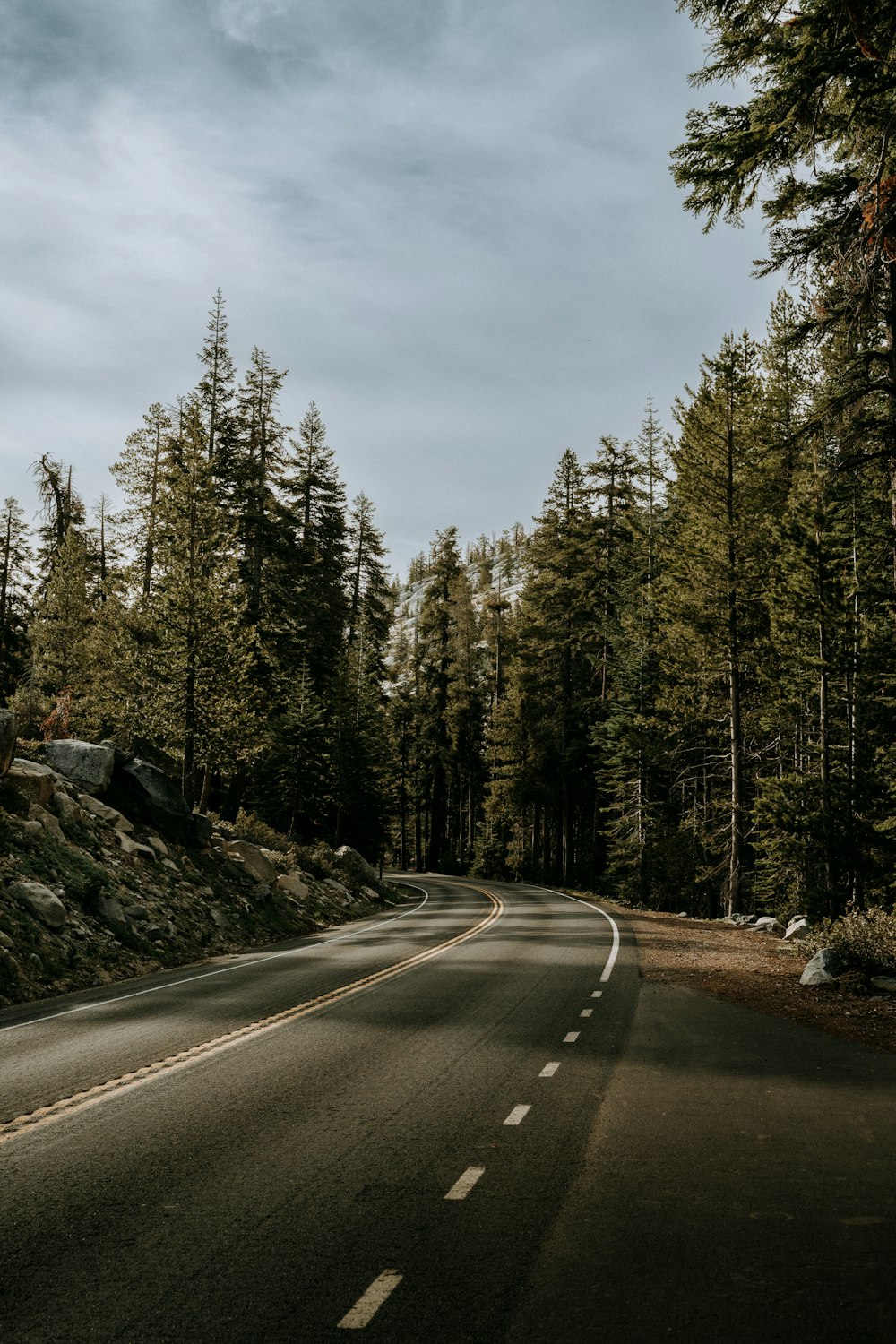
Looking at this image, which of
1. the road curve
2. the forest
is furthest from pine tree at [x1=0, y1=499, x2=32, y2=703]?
the road curve

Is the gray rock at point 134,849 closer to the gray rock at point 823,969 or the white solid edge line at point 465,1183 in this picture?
the gray rock at point 823,969

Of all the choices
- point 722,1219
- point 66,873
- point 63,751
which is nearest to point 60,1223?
point 722,1219

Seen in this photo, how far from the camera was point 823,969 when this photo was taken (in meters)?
12.9

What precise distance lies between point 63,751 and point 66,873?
609 centimetres

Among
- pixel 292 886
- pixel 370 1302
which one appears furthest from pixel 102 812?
pixel 370 1302

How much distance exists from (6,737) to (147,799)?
577cm

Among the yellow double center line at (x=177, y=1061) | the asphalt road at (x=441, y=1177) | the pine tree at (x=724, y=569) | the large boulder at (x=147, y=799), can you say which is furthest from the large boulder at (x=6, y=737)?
the pine tree at (x=724, y=569)

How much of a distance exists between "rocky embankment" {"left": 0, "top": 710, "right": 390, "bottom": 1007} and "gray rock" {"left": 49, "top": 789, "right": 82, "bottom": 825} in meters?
0.02

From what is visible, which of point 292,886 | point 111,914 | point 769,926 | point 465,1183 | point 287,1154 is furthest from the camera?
point 292,886

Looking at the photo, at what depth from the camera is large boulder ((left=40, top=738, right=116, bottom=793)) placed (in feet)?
68.9

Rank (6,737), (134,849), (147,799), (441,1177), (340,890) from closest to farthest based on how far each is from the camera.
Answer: (441,1177)
(6,737)
(134,849)
(147,799)
(340,890)

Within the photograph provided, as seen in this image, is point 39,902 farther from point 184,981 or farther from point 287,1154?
point 287,1154

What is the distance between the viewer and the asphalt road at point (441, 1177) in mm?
3838

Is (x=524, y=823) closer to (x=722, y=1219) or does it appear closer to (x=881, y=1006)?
(x=881, y=1006)
